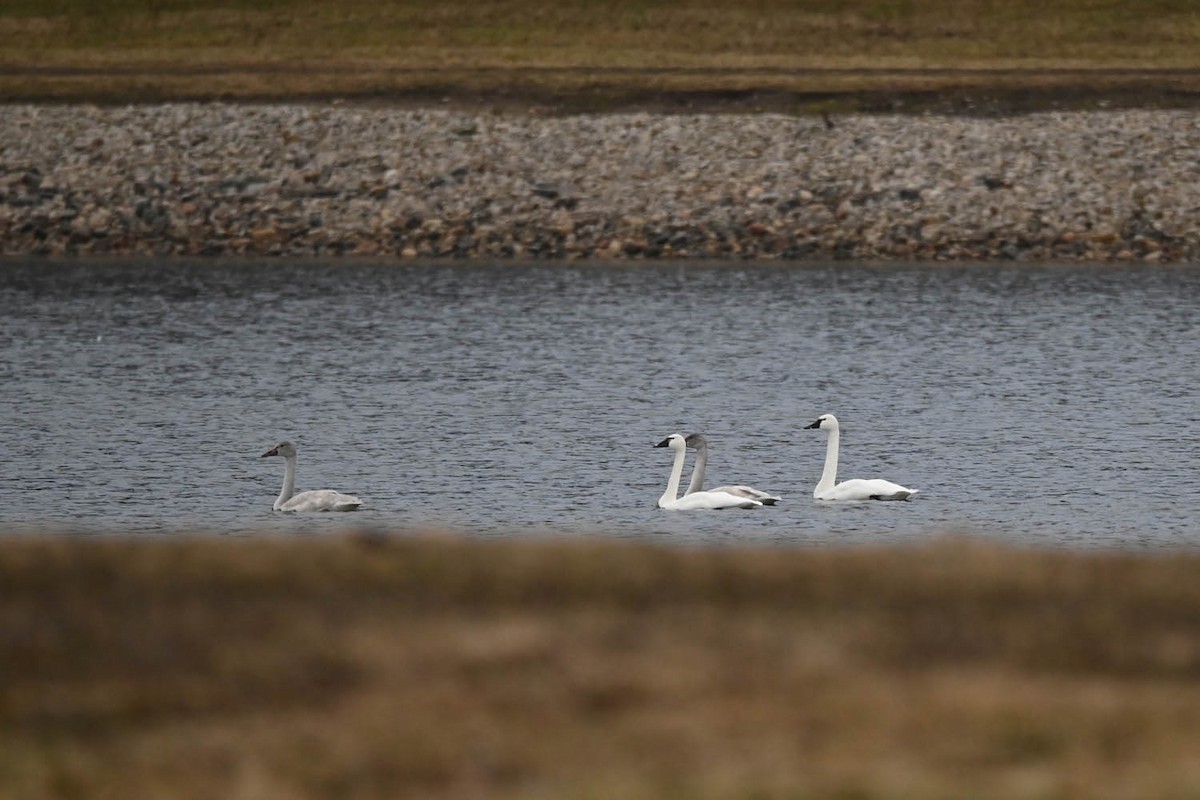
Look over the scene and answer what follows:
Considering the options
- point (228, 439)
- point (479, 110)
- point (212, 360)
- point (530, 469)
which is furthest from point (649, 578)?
point (479, 110)

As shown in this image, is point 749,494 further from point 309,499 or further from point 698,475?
point 309,499

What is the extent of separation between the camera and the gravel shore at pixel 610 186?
40562 millimetres

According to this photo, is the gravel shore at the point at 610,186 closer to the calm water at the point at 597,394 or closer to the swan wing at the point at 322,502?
the calm water at the point at 597,394

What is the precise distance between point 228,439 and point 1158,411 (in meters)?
11.1

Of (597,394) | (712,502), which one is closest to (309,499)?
(712,502)

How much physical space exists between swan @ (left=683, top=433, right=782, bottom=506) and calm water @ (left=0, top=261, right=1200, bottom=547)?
200 mm

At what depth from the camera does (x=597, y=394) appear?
86.5ft

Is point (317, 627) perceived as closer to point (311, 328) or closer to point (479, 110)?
point (311, 328)

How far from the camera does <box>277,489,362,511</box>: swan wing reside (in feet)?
61.9

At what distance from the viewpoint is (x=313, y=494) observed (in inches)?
747

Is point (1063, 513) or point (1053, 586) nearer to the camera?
point (1053, 586)

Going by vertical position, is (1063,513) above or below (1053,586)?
below

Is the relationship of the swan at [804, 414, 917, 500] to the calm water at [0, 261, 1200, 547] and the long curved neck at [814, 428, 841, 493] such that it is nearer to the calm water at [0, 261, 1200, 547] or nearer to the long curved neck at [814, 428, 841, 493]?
the long curved neck at [814, 428, 841, 493]

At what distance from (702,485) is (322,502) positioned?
12.7 ft
